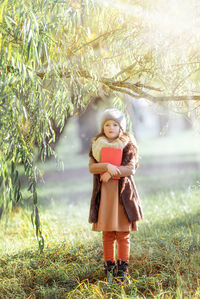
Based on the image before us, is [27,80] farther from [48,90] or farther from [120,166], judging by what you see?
[120,166]

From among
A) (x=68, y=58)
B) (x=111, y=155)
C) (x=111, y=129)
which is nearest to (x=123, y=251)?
(x=111, y=155)

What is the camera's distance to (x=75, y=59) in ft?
8.11

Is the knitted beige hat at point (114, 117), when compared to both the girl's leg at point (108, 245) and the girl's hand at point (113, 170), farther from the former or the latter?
the girl's leg at point (108, 245)

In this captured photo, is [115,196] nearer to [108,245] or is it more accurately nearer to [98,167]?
[98,167]

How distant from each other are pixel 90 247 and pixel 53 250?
0.34m

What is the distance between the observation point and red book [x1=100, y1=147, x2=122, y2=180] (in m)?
2.27

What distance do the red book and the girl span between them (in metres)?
0.02

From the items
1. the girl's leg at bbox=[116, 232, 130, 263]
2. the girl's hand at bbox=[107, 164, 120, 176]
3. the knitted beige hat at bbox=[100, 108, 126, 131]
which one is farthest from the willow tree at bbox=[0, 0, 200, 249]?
the girl's leg at bbox=[116, 232, 130, 263]

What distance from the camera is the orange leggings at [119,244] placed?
228 centimetres

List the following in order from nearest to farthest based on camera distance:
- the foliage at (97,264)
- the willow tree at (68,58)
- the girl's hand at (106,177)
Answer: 1. the willow tree at (68,58)
2. the foliage at (97,264)
3. the girl's hand at (106,177)

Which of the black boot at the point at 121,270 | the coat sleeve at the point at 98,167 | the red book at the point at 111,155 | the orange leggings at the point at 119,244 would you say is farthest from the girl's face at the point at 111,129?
the black boot at the point at 121,270

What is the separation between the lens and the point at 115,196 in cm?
225

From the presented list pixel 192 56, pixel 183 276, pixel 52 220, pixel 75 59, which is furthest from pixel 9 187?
pixel 52 220

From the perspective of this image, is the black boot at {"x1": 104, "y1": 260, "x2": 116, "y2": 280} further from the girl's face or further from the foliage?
the girl's face
